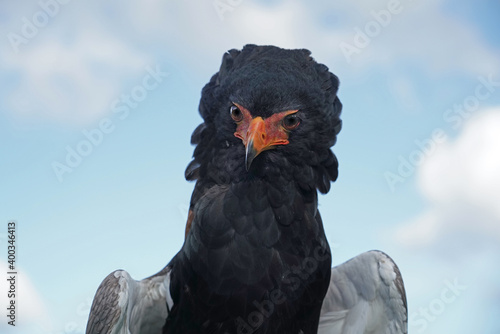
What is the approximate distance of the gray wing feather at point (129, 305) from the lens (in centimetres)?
659

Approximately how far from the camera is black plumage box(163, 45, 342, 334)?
609 centimetres

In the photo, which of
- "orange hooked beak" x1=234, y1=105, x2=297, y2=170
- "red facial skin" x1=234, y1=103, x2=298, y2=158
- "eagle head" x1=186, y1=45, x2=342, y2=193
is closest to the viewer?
"orange hooked beak" x1=234, y1=105, x2=297, y2=170

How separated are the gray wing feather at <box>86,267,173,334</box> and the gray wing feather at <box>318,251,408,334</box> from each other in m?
2.25

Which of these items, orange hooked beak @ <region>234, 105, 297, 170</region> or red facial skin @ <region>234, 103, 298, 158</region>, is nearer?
orange hooked beak @ <region>234, 105, 297, 170</region>

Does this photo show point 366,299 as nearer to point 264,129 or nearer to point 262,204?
point 262,204

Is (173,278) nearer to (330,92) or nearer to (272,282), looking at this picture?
(272,282)

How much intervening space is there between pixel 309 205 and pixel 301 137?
30.7 inches

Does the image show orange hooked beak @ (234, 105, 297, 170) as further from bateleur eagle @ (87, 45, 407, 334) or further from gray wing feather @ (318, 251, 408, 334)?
gray wing feather @ (318, 251, 408, 334)

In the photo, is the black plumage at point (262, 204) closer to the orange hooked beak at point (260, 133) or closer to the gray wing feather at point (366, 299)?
the orange hooked beak at point (260, 133)

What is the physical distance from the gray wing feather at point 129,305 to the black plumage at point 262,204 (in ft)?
2.29

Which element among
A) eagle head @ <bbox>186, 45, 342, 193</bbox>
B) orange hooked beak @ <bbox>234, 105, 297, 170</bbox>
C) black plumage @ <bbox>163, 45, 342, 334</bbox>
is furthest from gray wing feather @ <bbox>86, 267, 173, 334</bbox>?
orange hooked beak @ <bbox>234, 105, 297, 170</bbox>

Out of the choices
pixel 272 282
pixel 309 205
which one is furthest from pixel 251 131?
pixel 272 282

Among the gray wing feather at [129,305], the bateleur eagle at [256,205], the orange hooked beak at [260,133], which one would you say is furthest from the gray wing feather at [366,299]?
the orange hooked beak at [260,133]

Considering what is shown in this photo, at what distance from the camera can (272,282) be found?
6.18 m
